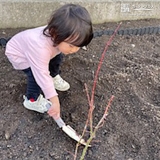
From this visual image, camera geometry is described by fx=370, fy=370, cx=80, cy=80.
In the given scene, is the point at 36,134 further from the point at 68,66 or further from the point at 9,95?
the point at 68,66

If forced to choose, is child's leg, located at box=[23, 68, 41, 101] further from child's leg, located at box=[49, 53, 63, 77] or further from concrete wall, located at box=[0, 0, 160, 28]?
concrete wall, located at box=[0, 0, 160, 28]

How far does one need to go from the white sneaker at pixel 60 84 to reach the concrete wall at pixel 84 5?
84cm

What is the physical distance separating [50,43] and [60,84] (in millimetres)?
513

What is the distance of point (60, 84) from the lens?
2.37m

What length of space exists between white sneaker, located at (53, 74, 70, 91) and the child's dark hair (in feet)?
1.92

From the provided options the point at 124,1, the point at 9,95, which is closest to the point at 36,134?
the point at 9,95

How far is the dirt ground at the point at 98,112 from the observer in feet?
6.71

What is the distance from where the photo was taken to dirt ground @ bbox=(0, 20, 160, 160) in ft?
6.71

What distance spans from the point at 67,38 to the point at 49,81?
24 cm

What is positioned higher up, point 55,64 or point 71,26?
point 71,26

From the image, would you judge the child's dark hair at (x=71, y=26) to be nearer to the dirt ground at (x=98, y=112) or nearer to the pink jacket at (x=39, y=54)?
the pink jacket at (x=39, y=54)

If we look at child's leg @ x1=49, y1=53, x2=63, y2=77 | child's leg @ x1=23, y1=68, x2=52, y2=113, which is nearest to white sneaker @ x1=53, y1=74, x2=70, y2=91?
child's leg @ x1=49, y1=53, x2=63, y2=77

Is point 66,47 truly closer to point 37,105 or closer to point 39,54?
point 39,54

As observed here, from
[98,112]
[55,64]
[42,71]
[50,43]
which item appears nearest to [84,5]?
[55,64]
